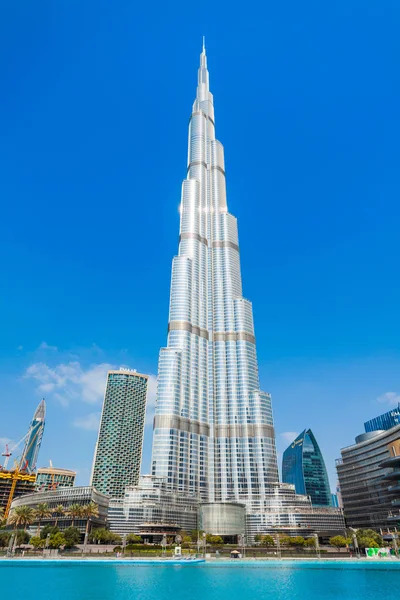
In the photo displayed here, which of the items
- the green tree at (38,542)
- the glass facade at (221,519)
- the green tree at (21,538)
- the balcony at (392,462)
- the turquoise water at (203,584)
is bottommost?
the turquoise water at (203,584)

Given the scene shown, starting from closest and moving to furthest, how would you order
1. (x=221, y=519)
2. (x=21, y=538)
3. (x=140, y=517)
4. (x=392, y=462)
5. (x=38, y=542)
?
1. (x=38, y=542)
2. (x=21, y=538)
3. (x=392, y=462)
4. (x=221, y=519)
5. (x=140, y=517)

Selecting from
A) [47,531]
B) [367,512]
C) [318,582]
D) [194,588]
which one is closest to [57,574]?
[194,588]

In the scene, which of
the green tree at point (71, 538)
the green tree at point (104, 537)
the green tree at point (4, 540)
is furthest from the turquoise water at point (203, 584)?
the green tree at point (104, 537)

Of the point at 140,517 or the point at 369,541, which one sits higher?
the point at 140,517

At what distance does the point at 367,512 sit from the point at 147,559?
12515 cm

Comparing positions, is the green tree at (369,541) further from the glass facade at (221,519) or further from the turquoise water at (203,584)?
the glass facade at (221,519)

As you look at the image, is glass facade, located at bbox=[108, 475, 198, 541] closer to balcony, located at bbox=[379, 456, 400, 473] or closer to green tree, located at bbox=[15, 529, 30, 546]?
green tree, located at bbox=[15, 529, 30, 546]

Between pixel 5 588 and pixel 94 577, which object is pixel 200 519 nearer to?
pixel 94 577

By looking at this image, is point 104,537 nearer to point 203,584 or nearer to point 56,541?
point 56,541

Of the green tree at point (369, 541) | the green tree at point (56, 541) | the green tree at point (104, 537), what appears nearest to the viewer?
the green tree at point (369, 541)

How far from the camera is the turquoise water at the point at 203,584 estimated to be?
56.5 metres

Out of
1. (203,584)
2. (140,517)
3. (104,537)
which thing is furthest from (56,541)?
(203,584)

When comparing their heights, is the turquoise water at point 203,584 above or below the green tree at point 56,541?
below

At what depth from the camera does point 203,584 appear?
220 feet
